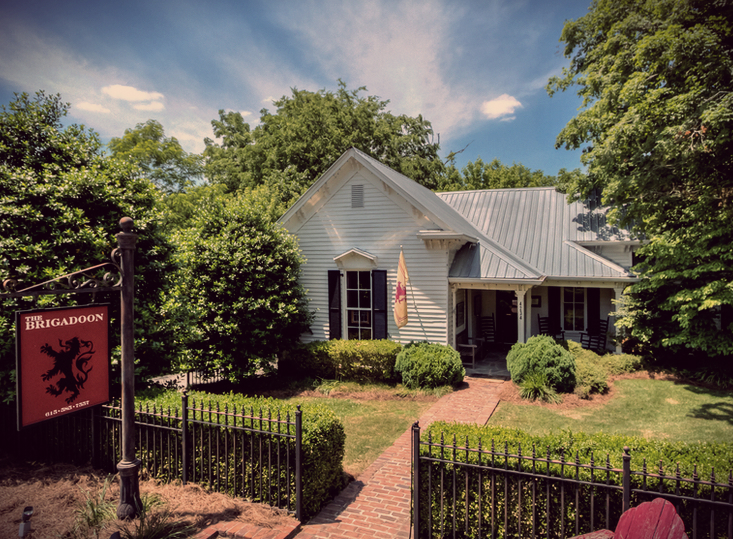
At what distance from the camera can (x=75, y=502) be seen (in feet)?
18.4

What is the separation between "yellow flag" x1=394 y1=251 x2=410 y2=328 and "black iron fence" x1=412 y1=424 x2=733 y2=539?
24.5ft

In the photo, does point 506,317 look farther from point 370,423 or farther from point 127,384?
point 127,384

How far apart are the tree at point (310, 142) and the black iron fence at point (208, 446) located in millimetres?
20727

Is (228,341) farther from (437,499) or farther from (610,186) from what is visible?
(610,186)

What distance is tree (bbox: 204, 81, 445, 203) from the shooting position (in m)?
27.3

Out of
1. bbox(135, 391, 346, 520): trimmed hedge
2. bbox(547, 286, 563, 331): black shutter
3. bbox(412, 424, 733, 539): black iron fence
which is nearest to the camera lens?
bbox(412, 424, 733, 539): black iron fence

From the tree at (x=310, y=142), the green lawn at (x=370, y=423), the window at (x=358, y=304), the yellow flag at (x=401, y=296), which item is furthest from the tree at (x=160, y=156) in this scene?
the green lawn at (x=370, y=423)

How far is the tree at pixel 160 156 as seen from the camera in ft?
97.3

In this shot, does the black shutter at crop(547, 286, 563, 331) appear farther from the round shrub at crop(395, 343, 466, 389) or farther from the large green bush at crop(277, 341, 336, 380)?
the large green bush at crop(277, 341, 336, 380)

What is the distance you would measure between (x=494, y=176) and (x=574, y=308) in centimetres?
2714

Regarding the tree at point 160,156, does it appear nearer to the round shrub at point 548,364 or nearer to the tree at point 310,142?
the tree at point 310,142

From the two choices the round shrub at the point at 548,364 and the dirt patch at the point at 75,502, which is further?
Answer: the round shrub at the point at 548,364

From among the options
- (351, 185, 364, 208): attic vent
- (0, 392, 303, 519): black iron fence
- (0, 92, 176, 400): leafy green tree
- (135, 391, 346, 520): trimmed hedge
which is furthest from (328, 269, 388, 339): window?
(0, 392, 303, 519): black iron fence

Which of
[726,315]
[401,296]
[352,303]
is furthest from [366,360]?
[726,315]
